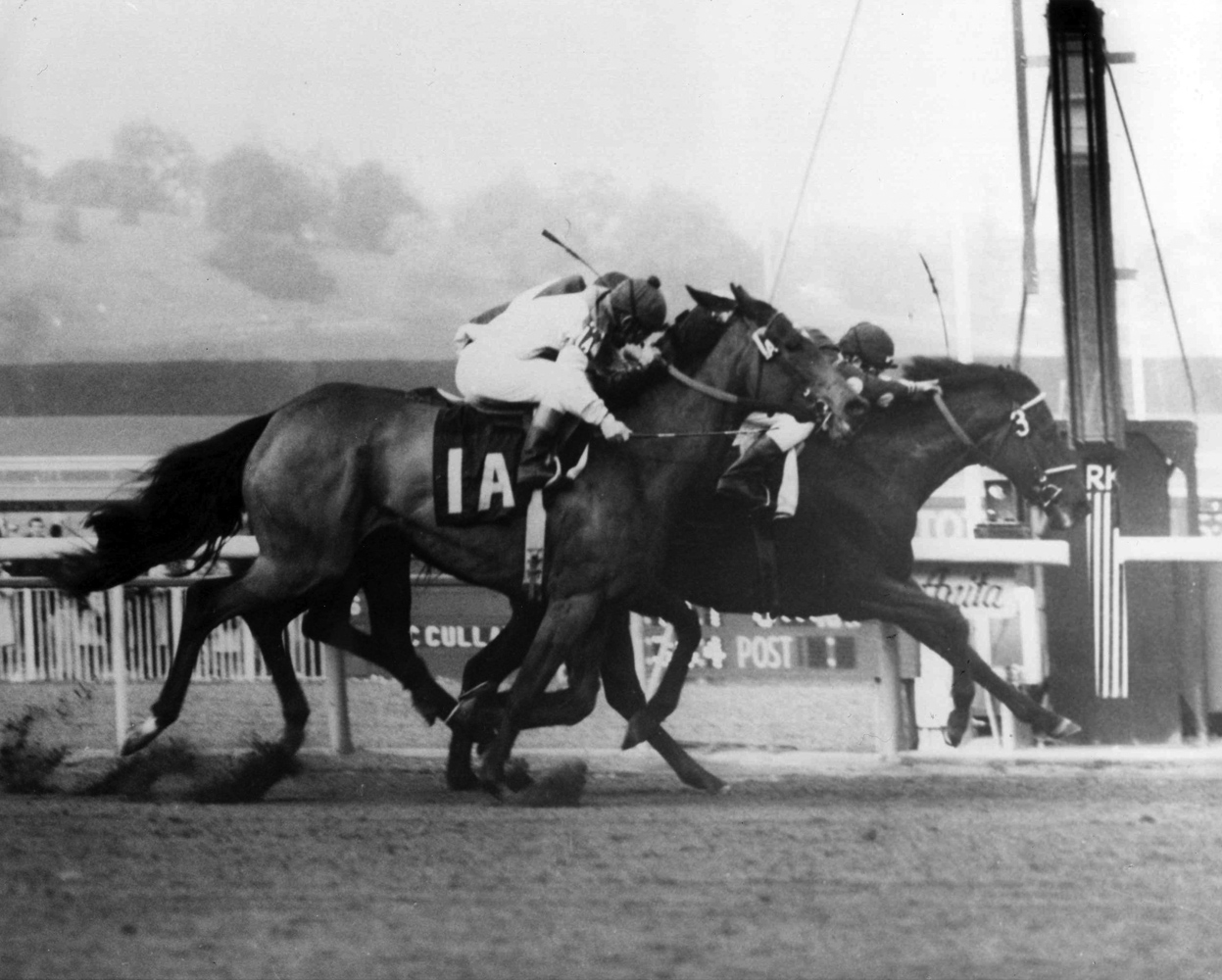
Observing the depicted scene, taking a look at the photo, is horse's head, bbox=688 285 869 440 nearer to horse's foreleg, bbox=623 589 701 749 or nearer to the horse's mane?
the horse's mane

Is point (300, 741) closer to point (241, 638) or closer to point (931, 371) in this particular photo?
point (241, 638)

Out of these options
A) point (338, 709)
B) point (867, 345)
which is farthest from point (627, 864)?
point (867, 345)

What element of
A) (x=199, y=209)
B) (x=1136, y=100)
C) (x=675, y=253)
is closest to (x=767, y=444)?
(x=675, y=253)

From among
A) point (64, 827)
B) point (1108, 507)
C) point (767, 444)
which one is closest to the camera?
point (64, 827)

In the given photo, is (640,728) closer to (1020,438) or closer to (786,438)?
(786,438)

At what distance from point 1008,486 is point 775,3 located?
1.87 meters

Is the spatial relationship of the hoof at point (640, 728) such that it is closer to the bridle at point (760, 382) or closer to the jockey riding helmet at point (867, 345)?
the bridle at point (760, 382)

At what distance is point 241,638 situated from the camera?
617cm

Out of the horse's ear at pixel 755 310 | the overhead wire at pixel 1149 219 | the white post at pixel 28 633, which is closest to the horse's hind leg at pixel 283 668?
the white post at pixel 28 633

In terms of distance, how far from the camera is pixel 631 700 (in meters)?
5.74

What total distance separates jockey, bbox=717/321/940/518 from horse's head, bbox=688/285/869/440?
195mm

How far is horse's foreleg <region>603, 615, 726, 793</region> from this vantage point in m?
5.67

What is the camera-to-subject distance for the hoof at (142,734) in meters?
5.39

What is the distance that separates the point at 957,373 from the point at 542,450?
1.62 meters
